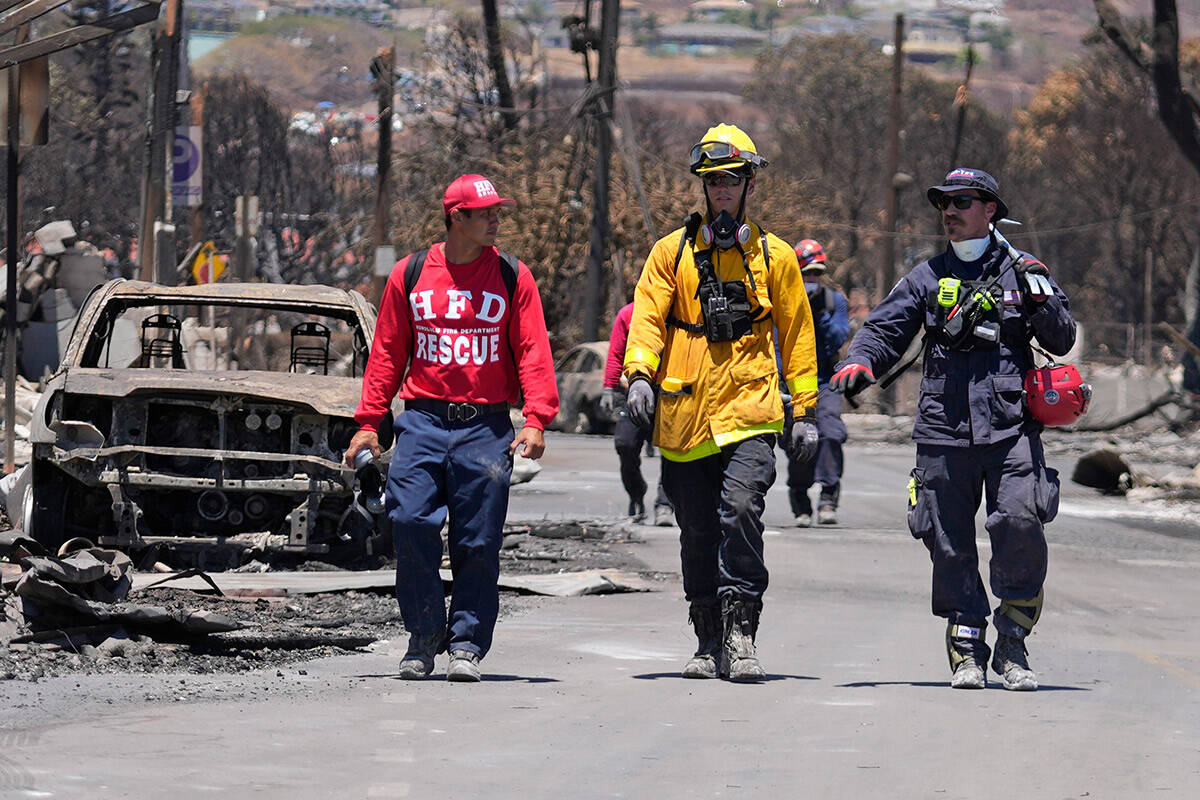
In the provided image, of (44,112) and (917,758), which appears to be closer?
(917,758)

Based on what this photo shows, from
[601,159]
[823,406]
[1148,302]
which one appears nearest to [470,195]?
[823,406]

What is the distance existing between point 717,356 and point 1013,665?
1616 millimetres

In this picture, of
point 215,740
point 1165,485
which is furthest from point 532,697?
point 1165,485

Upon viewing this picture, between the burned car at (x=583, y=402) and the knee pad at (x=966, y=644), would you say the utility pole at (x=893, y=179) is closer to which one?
the burned car at (x=583, y=402)

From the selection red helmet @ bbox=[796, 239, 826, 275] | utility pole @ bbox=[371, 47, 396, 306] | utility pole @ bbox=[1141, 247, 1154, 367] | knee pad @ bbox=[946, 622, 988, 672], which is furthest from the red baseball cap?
utility pole @ bbox=[1141, 247, 1154, 367]

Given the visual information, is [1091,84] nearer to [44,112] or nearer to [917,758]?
[44,112]

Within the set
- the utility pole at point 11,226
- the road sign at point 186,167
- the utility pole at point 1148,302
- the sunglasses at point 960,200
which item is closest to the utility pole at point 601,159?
the road sign at point 186,167

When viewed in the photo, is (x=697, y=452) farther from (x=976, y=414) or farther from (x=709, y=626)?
(x=976, y=414)

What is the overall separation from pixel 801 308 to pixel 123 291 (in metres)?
5.11

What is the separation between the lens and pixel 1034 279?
26.8 feet

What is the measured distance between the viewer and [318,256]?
55094 millimetres

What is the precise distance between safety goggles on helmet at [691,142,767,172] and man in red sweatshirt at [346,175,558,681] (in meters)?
0.81

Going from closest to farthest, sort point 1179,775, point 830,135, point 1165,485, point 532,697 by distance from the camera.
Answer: point 1179,775, point 532,697, point 1165,485, point 830,135

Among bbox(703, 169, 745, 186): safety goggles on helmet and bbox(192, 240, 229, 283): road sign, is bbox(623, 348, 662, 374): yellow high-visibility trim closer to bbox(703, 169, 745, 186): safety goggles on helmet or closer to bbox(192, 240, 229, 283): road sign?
bbox(703, 169, 745, 186): safety goggles on helmet
